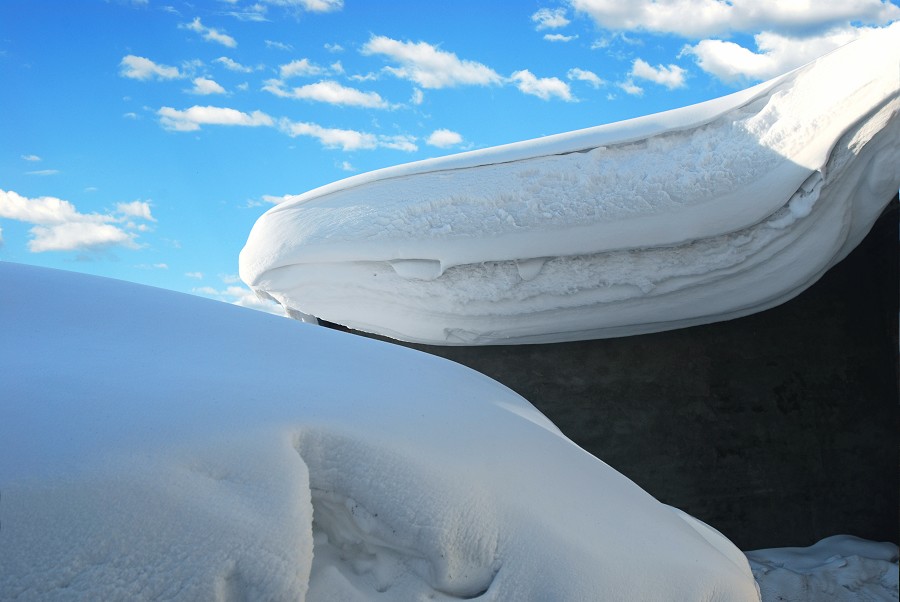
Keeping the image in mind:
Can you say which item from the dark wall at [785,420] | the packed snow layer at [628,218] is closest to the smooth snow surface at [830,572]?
the dark wall at [785,420]

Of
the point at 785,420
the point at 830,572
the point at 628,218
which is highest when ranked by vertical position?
the point at 628,218

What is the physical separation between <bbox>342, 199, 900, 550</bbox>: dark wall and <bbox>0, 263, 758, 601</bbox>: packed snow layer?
0.93m

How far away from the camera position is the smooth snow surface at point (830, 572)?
165 cm

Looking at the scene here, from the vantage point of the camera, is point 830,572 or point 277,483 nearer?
point 277,483

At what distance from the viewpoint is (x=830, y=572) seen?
5.58 feet

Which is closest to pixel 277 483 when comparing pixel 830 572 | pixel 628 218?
pixel 628 218

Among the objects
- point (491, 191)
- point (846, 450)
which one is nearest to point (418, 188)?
point (491, 191)

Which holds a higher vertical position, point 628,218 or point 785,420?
point 628,218

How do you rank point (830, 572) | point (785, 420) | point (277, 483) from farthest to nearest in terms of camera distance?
point (785, 420) < point (830, 572) < point (277, 483)

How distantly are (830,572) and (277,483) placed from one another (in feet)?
4.75

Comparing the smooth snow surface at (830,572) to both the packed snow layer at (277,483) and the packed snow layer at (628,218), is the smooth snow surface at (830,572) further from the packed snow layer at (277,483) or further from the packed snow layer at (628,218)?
the packed snow layer at (277,483)

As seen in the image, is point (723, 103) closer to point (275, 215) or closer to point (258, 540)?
point (275, 215)

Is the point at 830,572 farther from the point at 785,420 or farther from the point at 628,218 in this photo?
the point at 628,218

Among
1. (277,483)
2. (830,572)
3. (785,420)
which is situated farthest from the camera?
(785,420)
